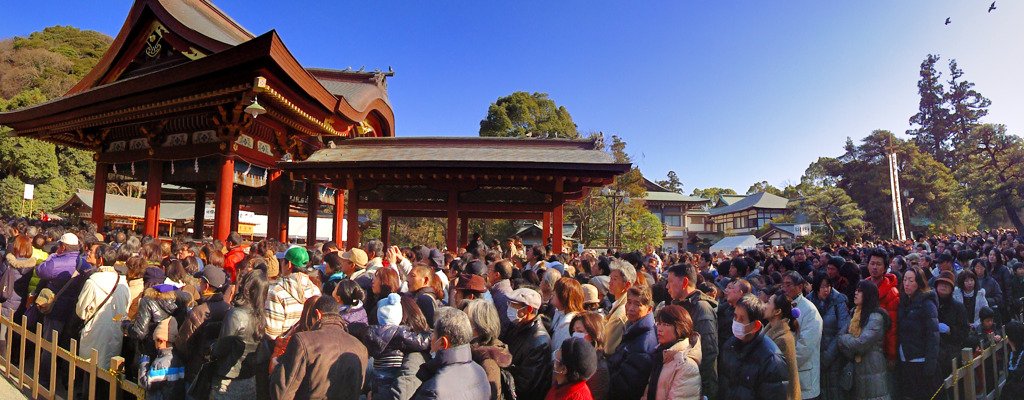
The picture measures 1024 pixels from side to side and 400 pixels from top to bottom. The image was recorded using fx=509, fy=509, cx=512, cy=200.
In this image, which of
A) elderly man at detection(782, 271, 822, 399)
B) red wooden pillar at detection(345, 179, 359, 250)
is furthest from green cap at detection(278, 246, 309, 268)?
red wooden pillar at detection(345, 179, 359, 250)

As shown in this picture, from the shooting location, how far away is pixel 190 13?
38.8 ft

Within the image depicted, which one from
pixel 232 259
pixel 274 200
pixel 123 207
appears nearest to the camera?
pixel 232 259

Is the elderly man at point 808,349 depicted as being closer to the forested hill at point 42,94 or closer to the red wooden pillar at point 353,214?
the red wooden pillar at point 353,214

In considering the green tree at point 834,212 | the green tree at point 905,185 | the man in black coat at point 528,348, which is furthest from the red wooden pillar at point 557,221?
the green tree at point 905,185

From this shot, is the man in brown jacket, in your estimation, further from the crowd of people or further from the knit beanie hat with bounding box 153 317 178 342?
the knit beanie hat with bounding box 153 317 178 342

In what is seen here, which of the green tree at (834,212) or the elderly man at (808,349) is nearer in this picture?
the elderly man at (808,349)

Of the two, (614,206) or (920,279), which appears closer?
(920,279)

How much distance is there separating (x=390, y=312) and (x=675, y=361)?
161cm

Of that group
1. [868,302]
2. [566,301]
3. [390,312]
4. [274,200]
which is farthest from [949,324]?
[274,200]

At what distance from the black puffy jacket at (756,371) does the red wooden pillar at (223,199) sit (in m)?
9.63

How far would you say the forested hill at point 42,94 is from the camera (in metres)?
26.6

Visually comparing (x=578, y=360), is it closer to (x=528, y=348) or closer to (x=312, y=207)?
(x=528, y=348)

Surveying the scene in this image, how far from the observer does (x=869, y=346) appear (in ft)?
12.0

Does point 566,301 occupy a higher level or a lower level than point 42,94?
lower
